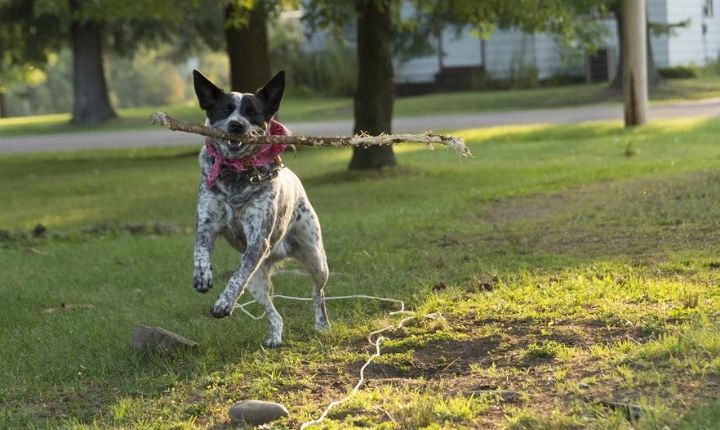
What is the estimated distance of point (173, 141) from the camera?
29781 mm

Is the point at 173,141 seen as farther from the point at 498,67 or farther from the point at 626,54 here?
the point at 498,67

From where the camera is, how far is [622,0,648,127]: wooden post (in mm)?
22547

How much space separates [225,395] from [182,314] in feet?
7.96

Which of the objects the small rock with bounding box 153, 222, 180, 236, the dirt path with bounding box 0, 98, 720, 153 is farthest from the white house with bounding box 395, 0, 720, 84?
the small rock with bounding box 153, 222, 180, 236

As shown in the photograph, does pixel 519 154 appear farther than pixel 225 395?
Yes

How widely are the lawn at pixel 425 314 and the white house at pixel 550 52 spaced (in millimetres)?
29122

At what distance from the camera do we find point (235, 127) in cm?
619

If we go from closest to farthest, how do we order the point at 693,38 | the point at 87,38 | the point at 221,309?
the point at 221,309
the point at 87,38
the point at 693,38

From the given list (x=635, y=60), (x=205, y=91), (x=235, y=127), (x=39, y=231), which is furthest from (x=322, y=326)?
(x=635, y=60)

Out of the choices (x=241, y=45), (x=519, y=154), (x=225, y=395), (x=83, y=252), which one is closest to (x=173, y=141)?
(x=241, y=45)

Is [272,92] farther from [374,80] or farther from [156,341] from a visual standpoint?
[374,80]

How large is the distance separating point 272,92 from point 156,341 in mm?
1626

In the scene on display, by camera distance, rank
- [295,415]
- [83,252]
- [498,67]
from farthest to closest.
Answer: [498,67], [83,252], [295,415]

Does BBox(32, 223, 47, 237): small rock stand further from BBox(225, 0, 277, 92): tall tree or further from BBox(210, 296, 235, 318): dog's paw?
BBox(225, 0, 277, 92): tall tree
